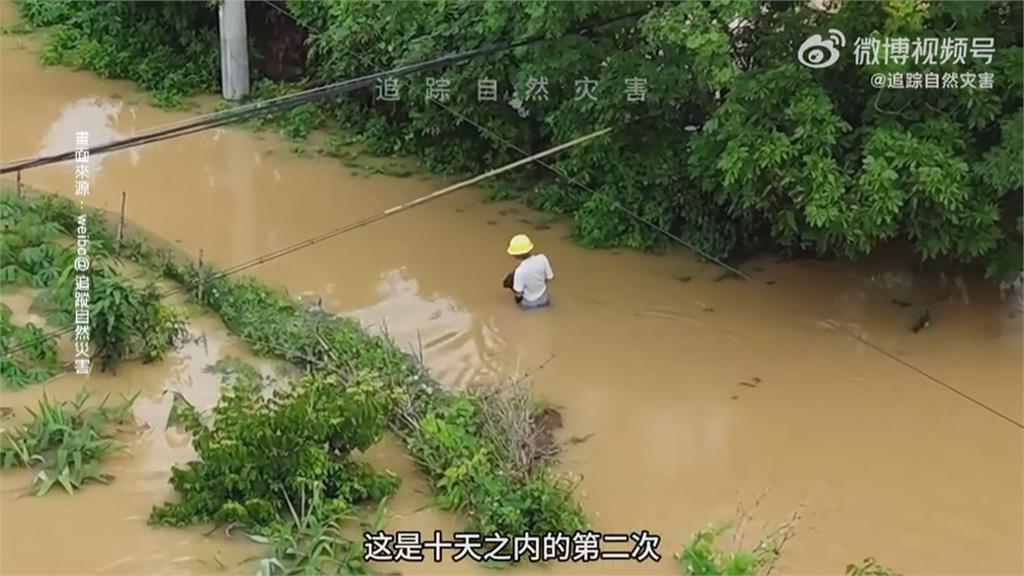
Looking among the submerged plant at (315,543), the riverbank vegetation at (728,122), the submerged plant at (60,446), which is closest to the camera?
the submerged plant at (315,543)

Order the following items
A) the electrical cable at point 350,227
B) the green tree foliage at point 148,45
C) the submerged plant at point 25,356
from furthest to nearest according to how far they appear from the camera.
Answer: the green tree foliage at point 148,45 → the electrical cable at point 350,227 → the submerged plant at point 25,356

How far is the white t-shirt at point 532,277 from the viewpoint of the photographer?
7750 millimetres

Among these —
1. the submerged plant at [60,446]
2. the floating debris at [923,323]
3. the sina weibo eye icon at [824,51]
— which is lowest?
the submerged plant at [60,446]

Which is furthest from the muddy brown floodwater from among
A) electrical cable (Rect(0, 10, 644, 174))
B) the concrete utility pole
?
the concrete utility pole

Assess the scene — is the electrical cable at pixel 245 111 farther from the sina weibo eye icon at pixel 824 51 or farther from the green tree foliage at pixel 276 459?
the green tree foliage at pixel 276 459

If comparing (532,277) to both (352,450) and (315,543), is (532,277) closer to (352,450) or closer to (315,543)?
(352,450)

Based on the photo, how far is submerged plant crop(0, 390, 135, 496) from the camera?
5922 mm

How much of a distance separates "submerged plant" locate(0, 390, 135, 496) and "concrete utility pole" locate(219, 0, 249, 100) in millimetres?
5951

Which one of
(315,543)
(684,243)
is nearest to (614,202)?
(684,243)

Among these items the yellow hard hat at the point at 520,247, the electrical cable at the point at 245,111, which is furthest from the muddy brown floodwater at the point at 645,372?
the electrical cable at the point at 245,111

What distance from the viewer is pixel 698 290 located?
8.26 metres

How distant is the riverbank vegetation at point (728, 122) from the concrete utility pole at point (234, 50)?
1.23 m

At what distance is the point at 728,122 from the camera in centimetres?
749

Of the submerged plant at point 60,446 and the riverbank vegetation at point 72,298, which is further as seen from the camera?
the riverbank vegetation at point 72,298
